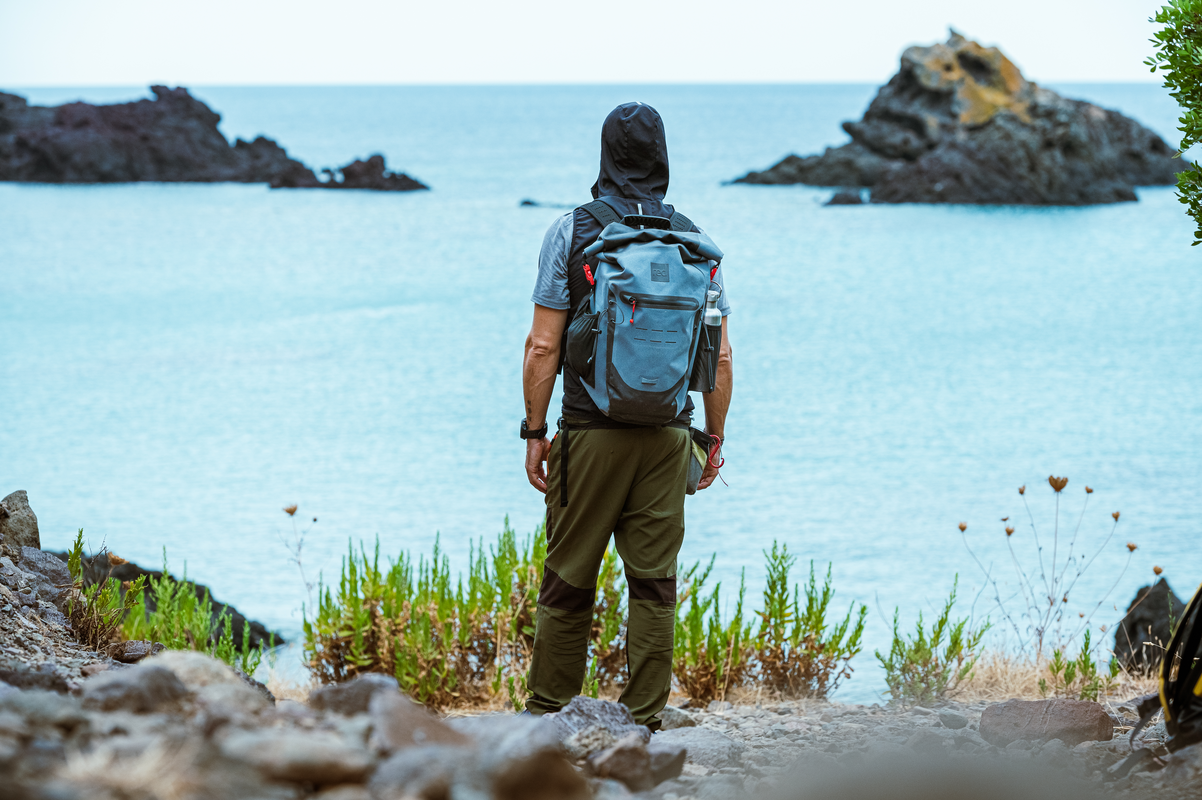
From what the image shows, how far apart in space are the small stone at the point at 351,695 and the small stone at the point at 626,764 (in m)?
0.54

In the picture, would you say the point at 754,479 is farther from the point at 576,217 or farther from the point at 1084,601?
the point at 576,217

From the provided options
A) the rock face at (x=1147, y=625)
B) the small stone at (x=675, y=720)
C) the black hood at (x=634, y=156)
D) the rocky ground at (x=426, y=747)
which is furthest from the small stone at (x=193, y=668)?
the rock face at (x=1147, y=625)

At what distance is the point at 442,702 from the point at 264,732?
2763mm

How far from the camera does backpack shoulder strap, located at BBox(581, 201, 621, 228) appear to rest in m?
3.37

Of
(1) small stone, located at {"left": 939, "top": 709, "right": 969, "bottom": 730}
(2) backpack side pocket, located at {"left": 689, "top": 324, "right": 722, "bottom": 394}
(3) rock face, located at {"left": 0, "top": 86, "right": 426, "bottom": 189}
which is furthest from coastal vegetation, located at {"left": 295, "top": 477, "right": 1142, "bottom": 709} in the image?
(3) rock face, located at {"left": 0, "top": 86, "right": 426, "bottom": 189}

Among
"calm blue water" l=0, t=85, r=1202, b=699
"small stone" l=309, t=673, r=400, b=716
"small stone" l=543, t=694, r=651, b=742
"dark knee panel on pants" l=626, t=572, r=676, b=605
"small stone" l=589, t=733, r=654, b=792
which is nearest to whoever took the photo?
"small stone" l=309, t=673, r=400, b=716

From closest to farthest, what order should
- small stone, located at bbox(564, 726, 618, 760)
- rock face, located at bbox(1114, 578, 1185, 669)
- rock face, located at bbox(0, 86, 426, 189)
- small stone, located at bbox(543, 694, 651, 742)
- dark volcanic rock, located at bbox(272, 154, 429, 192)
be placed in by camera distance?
1. small stone, located at bbox(564, 726, 618, 760)
2. small stone, located at bbox(543, 694, 651, 742)
3. rock face, located at bbox(1114, 578, 1185, 669)
4. dark volcanic rock, located at bbox(272, 154, 429, 192)
5. rock face, located at bbox(0, 86, 426, 189)

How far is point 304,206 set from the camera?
40.4m

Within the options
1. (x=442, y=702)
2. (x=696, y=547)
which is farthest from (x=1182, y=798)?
(x=696, y=547)

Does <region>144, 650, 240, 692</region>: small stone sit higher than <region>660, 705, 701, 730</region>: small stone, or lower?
higher

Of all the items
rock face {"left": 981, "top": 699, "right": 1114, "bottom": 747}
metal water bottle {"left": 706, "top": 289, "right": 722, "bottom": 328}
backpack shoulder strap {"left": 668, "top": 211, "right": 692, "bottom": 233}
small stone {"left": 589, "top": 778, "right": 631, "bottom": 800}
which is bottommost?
rock face {"left": 981, "top": 699, "right": 1114, "bottom": 747}

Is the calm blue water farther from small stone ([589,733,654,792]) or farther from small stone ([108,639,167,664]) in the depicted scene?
small stone ([589,733,654,792])

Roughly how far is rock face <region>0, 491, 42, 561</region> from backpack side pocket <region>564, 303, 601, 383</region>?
2.46 metres

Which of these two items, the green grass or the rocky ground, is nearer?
the rocky ground
